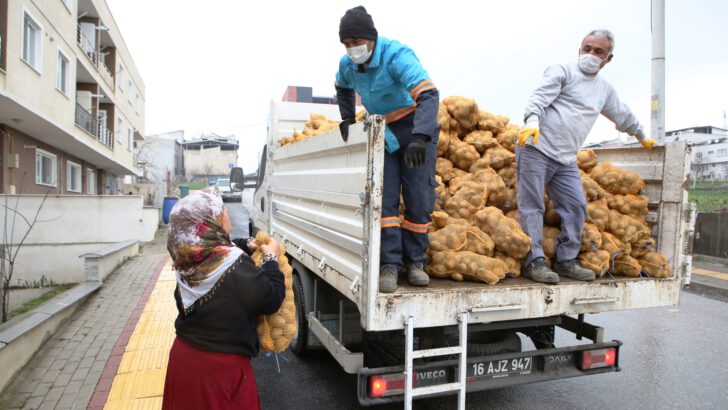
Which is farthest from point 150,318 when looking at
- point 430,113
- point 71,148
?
point 71,148

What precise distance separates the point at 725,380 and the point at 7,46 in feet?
44.4

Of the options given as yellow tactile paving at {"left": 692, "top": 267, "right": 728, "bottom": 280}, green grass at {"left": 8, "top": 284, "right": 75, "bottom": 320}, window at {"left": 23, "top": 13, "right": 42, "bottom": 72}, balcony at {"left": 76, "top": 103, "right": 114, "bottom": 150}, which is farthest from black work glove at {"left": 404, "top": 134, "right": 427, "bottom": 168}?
balcony at {"left": 76, "top": 103, "right": 114, "bottom": 150}

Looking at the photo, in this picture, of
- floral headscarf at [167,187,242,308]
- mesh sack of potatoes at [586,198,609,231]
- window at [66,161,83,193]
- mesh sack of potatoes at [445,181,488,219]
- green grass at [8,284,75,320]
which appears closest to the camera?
floral headscarf at [167,187,242,308]

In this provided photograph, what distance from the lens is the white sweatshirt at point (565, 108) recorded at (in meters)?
3.42

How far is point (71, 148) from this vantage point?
17.6m

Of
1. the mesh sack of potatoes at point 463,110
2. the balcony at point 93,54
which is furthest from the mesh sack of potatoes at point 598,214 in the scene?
the balcony at point 93,54

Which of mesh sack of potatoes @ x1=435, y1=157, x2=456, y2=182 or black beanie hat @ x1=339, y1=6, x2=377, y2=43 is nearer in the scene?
black beanie hat @ x1=339, y1=6, x2=377, y2=43

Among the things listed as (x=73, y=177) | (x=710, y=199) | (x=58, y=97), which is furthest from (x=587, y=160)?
(x=73, y=177)

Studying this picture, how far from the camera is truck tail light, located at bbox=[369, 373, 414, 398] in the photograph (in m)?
2.63

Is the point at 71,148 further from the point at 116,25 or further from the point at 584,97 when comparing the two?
the point at 584,97

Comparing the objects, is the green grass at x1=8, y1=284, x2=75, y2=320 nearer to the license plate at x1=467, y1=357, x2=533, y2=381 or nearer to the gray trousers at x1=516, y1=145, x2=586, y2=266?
the license plate at x1=467, y1=357, x2=533, y2=381

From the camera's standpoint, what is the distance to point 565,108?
3479 mm

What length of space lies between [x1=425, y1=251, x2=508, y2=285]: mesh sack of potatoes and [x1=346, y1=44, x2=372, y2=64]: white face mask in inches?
52.6

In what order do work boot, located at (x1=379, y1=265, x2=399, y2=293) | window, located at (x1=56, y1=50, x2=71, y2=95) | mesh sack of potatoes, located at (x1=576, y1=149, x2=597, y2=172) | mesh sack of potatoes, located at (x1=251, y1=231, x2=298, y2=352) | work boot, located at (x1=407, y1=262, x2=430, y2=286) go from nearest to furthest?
1. mesh sack of potatoes, located at (x1=251, y1=231, x2=298, y2=352)
2. work boot, located at (x1=379, y1=265, x2=399, y2=293)
3. work boot, located at (x1=407, y1=262, x2=430, y2=286)
4. mesh sack of potatoes, located at (x1=576, y1=149, x2=597, y2=172)
5. window, located at (x1=56, y1=50, x2=71, y2=95)
